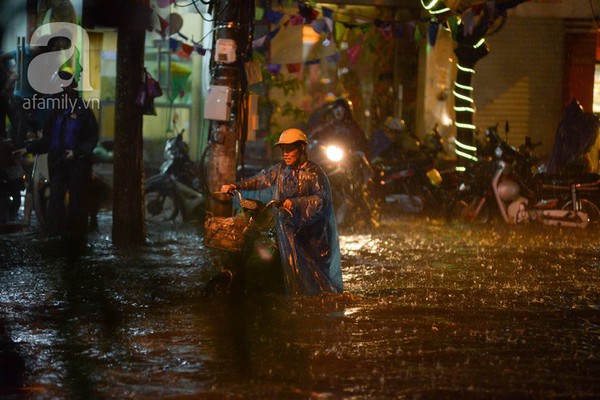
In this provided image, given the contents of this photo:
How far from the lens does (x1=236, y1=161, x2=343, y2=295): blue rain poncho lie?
8891 millimetres

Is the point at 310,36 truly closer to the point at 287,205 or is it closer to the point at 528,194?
the point at 528,194

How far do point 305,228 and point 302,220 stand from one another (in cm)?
26

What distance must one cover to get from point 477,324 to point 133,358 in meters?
2.98

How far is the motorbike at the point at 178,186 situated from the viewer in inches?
625

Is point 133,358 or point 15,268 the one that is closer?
point 133,358

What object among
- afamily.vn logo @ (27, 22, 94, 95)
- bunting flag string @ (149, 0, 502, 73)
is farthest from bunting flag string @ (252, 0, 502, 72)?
afamily.vn logo @ (27, 22, 94, 95)

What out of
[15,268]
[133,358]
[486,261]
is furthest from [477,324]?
[15,268]

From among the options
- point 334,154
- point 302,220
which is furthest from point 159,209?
point 302,220

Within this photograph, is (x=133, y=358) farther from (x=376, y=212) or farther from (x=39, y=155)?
(x=376, y=212)

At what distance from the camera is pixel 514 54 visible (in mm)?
22047

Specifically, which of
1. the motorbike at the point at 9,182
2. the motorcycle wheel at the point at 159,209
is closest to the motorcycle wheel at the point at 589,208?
the motorcycle wheel at the point at 159,209

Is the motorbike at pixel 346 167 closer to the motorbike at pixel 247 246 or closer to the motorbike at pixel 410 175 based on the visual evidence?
the motorbike at pixel 410 175

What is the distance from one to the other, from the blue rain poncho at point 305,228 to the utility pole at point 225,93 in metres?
2.69

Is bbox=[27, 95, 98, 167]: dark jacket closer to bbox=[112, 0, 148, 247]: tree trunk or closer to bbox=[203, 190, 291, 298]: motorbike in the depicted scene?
bbox=[112, 0, 148, 247]: tree trunk
